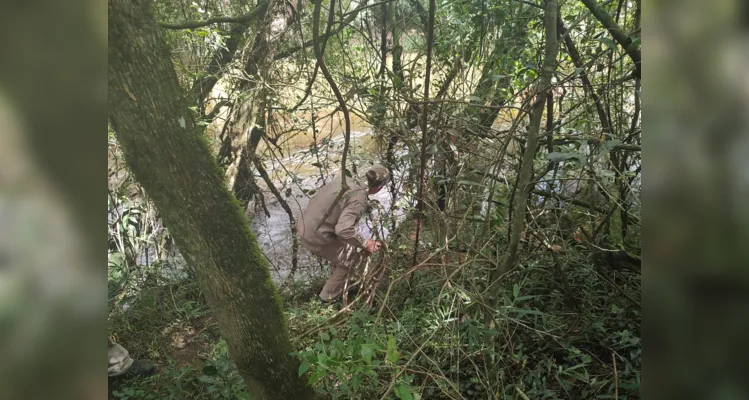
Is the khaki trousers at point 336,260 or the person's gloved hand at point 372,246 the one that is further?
the khaki trousers at point 336,260

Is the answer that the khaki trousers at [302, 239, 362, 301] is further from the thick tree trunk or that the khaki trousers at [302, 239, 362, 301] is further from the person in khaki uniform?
the thick tree trunk

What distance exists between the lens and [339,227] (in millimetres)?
3277

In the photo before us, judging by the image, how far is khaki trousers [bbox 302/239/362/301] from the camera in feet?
11.2

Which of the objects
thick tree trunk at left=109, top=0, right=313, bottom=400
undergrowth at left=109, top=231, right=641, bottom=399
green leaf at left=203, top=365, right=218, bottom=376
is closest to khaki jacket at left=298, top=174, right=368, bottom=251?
undergrowth at left=109, top=231, right=641, bottom=399

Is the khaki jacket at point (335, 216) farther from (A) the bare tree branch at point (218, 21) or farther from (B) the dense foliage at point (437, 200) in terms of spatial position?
(A) the bare tree branch at point (218, 21)

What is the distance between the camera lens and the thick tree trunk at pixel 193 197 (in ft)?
4.10

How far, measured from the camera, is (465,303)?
6.83 ft

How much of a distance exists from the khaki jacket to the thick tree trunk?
1476 millimetres

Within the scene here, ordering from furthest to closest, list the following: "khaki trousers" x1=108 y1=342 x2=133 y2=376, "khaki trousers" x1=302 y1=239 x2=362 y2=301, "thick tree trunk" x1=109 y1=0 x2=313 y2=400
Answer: "khaki trousers" x1=302 y1=239 x2=362 y2=301, "khaki trousers" x1=108 y1=342 x2=133 y2=376, "thick tree trunk" x1=109 y1=0 x2=313 y2=400

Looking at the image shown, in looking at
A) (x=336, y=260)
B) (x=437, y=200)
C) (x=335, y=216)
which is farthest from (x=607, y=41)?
(x=336, y=260)

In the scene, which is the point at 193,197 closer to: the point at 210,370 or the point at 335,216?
the point at 210,370

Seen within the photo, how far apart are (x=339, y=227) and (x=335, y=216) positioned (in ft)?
0.56

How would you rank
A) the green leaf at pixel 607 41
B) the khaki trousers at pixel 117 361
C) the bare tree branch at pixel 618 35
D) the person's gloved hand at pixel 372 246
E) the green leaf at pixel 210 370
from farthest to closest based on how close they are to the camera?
1. the person's gloved hand at pixel 372 246
2. the khaki trousers at pixel 117 361
3. the green leaf at pixel 210 370
4. the bare tree branch at pixel 618 35
5. the green leaf at pixel 607 41

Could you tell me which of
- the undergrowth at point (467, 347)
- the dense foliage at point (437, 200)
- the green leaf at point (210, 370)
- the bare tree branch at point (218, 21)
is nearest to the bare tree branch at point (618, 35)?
the dense foliage at point (437, 200)
